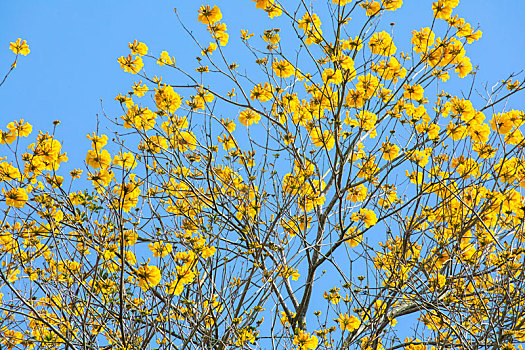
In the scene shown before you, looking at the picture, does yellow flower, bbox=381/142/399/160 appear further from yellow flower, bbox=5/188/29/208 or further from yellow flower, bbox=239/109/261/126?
yellow flower, bbox=5/188/29/208

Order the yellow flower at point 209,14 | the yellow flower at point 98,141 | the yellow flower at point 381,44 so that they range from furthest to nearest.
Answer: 1. the yellow flower at point 381,44
2. the yellow flower at point 209,14
3. the yellow flower at point 98,141

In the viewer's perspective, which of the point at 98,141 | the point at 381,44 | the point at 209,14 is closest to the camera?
the point at 98,141

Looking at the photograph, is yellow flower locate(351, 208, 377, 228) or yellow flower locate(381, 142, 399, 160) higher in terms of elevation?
yellow flower locate(381, 142, 399, 160)

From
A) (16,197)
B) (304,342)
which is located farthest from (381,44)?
(16,197)

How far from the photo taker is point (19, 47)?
3.85m

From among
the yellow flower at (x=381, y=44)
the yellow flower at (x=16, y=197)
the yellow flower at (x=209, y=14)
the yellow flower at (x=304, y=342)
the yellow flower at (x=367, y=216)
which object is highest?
the yellow flower at (x=381, y=44)

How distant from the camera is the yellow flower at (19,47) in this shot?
12.5ft

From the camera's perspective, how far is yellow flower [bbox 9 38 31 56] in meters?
3.82

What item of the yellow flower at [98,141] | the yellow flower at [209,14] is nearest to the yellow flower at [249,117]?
the yellow flower at [209,14]

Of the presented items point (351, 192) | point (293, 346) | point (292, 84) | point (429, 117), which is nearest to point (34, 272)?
point (293, 346)

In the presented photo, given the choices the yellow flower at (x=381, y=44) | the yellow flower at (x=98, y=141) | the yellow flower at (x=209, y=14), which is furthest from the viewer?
the yellow flower at (x=381, y=44)

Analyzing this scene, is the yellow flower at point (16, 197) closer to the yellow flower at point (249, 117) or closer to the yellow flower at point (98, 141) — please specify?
the yellow flower at point (98, 141)

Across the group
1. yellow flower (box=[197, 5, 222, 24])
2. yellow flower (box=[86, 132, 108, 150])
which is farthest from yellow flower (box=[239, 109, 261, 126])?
yellow flower (box=[86, 132, 108, 150])

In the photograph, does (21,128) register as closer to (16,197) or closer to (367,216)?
(16,197)
